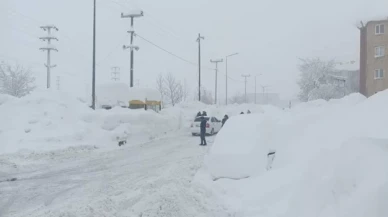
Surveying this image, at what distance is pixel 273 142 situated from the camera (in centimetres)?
945

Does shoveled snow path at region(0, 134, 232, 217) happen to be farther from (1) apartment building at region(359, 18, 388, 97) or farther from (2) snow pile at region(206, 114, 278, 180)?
(1) apartment building at region(359, 18, 388, 97)

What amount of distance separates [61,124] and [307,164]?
16.3m

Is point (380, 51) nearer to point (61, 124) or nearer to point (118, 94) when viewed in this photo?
point (118, 94)

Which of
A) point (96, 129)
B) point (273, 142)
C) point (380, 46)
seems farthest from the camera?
point (380, 46)

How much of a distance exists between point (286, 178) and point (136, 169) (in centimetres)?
616

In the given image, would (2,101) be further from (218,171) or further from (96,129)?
(218,171)

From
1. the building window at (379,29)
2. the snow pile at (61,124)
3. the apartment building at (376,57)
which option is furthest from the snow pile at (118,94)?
the building window at (379,29)

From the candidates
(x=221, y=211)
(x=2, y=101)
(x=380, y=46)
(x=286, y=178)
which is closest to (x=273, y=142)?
(x=286, y=178)

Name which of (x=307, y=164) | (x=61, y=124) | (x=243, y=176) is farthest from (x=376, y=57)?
(x=307, y=164)

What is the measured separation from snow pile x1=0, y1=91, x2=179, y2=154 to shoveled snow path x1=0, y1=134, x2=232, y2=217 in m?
3.16

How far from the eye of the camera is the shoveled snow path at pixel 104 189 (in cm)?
693

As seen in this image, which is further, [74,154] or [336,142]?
[74,154]

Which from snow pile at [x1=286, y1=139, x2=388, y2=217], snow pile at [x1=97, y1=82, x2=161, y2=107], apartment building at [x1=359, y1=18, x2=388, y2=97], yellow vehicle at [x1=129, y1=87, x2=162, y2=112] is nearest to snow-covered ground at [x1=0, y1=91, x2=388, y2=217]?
snow pile at [x1=286, y1=139, x2=388, y2=217]

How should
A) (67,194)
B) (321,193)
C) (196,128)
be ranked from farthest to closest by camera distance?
(196,128)
(67,194)
(321,193)
